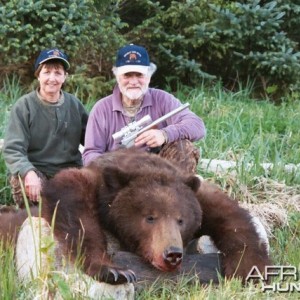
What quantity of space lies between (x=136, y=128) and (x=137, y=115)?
262 millimetres

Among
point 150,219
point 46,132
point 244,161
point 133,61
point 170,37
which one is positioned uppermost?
point 133,61

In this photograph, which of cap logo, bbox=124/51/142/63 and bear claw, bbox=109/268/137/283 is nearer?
bear claw, bbox=109/268/137/283

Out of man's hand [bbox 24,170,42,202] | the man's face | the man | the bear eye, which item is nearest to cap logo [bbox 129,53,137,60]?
the man

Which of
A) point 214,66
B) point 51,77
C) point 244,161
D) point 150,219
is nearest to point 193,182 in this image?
point 150,219

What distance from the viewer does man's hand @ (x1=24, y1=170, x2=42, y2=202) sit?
21.1ft

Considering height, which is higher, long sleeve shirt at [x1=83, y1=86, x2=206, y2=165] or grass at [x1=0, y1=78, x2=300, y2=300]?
long sleeve shirt at [x1=83, y1=86, x2=206, y2=165]

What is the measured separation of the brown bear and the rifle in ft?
2.77

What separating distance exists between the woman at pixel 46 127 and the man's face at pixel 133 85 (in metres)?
0.60

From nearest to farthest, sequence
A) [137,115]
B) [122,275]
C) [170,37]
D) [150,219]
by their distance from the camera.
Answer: [122,275] < [150,219] < [137,115] < [170,37]

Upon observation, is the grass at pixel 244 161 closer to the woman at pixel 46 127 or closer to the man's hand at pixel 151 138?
the woman at pixel 46 127

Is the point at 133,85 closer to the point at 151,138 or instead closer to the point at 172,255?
the point at 151,138

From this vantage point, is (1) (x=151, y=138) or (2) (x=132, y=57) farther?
(2) (x=132, y=57)

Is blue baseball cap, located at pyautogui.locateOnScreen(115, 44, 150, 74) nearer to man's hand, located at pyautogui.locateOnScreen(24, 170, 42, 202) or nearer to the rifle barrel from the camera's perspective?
the rifle barrel

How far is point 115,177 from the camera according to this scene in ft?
16.2
